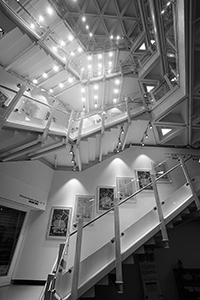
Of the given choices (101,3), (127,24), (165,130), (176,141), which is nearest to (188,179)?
(165,130)

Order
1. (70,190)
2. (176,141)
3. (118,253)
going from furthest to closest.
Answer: (176,141)
(70,190)
(118,253)

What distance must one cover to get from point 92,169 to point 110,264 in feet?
12.6

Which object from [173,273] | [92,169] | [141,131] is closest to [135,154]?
[141,131]

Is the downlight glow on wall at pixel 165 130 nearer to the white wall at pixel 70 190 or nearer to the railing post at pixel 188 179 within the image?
the white wall at pixel 70 190

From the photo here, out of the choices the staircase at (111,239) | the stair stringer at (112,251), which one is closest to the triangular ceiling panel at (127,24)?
the staircase at (111,239)

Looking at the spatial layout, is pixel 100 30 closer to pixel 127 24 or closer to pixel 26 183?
pixel 127 24

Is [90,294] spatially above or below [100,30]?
below

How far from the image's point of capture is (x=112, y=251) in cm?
239

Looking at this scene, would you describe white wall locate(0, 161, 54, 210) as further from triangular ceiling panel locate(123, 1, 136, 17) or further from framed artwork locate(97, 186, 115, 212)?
triangular ceiling panel locate(123, 1, 136, 17)

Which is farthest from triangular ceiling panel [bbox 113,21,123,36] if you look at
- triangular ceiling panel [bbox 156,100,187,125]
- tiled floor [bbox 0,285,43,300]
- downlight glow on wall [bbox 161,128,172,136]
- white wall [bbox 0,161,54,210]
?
tiled floor [bbox 0,285,43,300]

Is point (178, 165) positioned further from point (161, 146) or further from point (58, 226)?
point (58, 226)

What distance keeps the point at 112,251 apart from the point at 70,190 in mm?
3393

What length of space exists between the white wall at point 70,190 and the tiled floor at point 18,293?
49 cm

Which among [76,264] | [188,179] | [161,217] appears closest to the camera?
[76,264]
